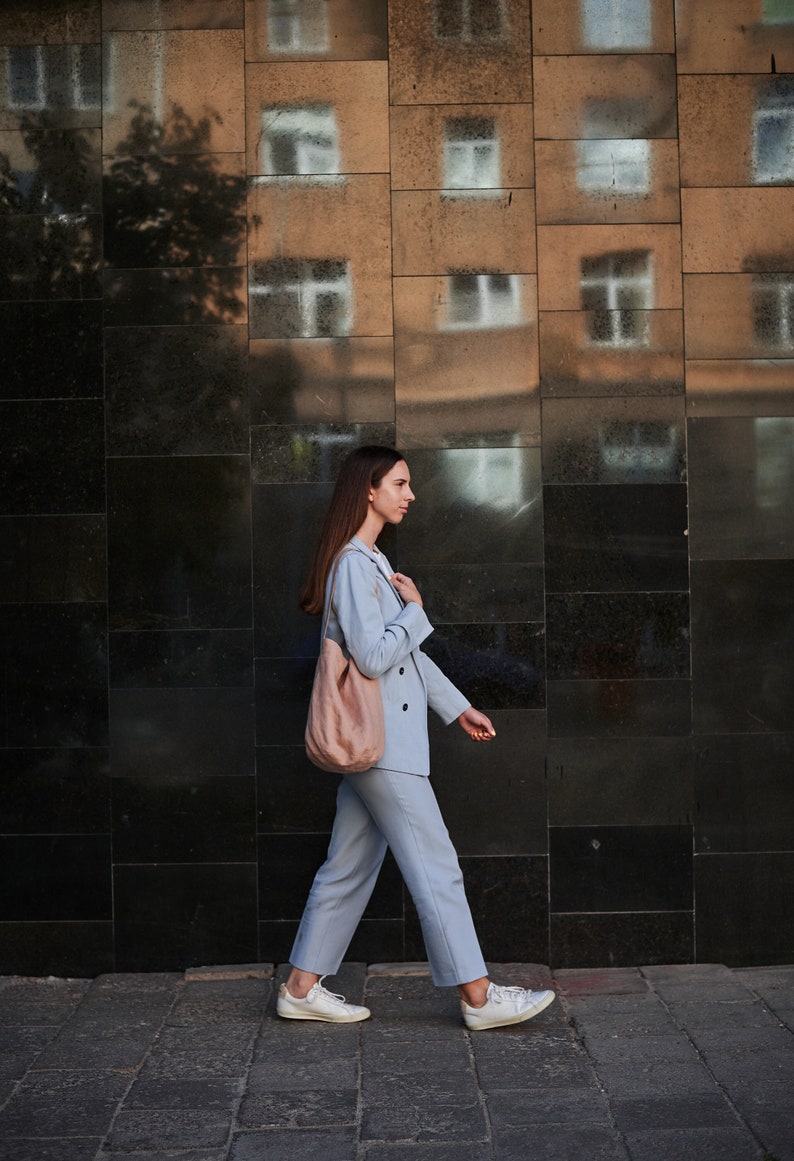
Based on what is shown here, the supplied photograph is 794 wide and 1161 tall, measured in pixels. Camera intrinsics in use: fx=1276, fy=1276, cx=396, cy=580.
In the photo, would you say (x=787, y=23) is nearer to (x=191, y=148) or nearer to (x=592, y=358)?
(x=592, y=358)

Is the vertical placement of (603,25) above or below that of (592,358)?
above

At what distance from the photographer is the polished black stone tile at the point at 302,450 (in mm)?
5715

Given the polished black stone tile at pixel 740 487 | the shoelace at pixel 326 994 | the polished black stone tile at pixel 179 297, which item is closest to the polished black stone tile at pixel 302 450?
the polished black stone tile at pixel 179 297

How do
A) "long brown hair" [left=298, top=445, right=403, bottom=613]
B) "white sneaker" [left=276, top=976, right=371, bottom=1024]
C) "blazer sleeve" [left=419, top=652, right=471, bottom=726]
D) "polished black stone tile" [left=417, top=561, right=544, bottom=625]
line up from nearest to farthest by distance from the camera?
"long brown hair" [left=298, top=445, right=403, bottom=613] → "white sneaker" [left=276, top=976, right=371, bottom=1024] → "blazer sleeve" [left=419, top=652, right=471, bottom=726] → "polished black stone tile" [left=417, top=561, right=544, bottom=625]

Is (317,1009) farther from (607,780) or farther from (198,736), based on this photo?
(607,780)

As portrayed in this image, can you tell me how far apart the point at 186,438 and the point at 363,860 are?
2.06 meters

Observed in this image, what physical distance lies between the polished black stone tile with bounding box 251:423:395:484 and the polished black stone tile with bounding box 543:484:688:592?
2.82 feet

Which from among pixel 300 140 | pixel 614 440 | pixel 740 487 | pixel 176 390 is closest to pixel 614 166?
pixel 614 440

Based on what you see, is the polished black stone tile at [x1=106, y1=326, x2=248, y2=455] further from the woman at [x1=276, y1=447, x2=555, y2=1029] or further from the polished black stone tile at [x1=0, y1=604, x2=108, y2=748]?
the woman at [x1=276, y1=447, x2=555, y2=1029]

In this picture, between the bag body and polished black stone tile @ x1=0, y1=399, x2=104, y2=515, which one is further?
polished black stone tile @ x1=0, y1=399, x2=104, y2=515

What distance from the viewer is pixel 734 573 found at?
5746 mm

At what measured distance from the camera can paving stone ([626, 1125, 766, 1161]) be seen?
3678 millimetres

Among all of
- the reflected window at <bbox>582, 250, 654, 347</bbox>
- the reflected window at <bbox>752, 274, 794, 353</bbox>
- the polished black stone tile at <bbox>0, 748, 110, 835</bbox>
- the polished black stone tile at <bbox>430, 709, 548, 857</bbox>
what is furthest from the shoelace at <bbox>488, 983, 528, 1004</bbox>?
the reflected window at <bbox>752, 274, 794, 353</bbox>

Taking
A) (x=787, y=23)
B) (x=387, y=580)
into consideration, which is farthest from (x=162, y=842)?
(x=787, y=23)
